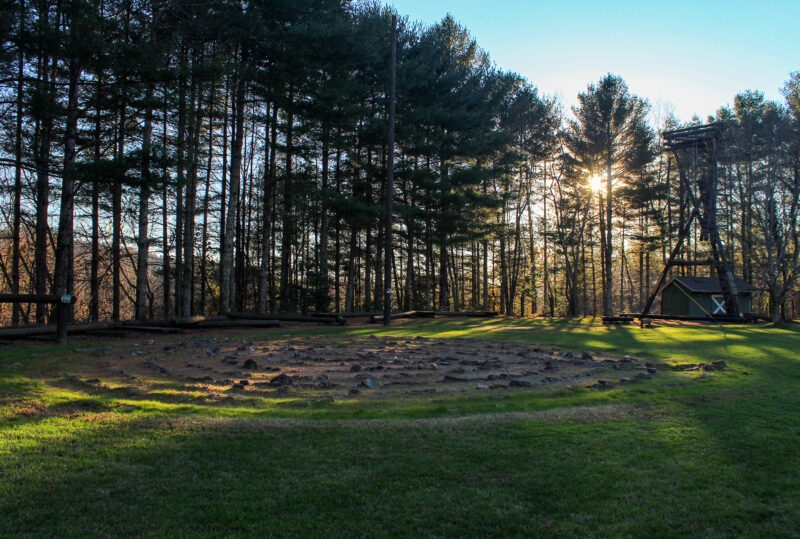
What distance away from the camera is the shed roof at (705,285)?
29609mm

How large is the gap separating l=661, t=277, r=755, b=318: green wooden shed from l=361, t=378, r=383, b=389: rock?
28106 mm

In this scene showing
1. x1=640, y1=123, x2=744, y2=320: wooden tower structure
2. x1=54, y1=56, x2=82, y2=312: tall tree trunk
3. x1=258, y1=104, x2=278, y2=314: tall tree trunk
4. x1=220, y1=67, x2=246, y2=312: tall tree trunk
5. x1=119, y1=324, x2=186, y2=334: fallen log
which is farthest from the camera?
x1=640, y1=123, x2=744, y2=320: wooden tower structure

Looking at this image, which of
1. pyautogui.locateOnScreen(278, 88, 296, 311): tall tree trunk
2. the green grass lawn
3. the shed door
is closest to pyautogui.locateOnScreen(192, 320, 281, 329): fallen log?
pyautogui.locateOnScreen(278, 88, 296, 311): tall tree trunk

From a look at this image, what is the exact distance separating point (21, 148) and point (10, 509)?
1589 cm

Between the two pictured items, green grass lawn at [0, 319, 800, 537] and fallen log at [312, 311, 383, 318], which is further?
fallen log at [312, 311, 383, 318]

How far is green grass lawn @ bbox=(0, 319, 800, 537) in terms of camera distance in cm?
275

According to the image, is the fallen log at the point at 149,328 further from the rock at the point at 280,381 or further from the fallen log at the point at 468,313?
the fallen log at the point at 468,313

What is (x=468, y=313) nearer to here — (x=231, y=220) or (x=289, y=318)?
(x=289, y=318)

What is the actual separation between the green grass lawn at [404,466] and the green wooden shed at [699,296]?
90.3ft

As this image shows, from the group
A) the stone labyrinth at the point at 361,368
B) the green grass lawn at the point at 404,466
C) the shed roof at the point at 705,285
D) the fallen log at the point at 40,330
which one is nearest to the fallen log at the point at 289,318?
the stone labyrinth at the point at 361,368

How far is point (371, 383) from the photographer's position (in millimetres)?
6977

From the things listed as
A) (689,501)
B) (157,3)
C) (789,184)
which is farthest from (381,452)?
(789,184)

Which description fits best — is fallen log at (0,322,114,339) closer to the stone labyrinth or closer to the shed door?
the stone labyrinth

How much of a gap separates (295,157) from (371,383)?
70.4ft
